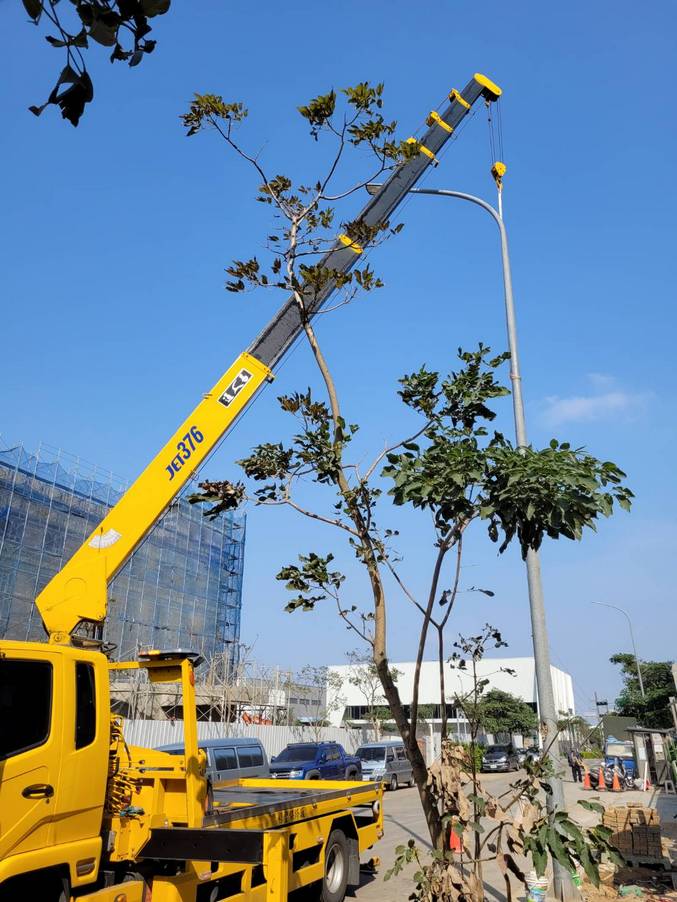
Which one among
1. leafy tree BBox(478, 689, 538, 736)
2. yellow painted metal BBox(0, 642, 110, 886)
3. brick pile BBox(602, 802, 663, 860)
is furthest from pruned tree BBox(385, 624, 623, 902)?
leafy tree BBox(478, 689, 538, 736)

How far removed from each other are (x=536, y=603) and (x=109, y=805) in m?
5.63

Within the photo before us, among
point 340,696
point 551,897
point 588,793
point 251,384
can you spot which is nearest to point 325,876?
point 551,897

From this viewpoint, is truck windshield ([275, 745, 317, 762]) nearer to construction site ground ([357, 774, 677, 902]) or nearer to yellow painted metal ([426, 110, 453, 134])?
construction site ground ([357, 774, 677, 902])

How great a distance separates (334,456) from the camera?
5.68m

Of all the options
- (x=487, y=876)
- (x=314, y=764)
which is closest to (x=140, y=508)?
(x=487, y=876)

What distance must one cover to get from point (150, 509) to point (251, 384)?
9.58 feet

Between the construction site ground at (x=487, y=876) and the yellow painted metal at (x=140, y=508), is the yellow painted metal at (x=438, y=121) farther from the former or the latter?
the construction site ground at (x=487, y=876)

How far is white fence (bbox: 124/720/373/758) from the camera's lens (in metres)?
23.2

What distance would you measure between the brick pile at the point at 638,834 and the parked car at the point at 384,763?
17.8 meters

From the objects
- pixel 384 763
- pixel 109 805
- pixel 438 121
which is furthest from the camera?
pixel 384 763

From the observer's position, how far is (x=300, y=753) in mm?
21016

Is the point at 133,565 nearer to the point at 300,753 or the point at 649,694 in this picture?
the point at 300,753

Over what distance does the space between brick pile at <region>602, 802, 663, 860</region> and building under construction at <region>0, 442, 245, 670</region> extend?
15.9 m

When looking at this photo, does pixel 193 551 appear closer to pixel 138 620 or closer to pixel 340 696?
pixel 138 620
